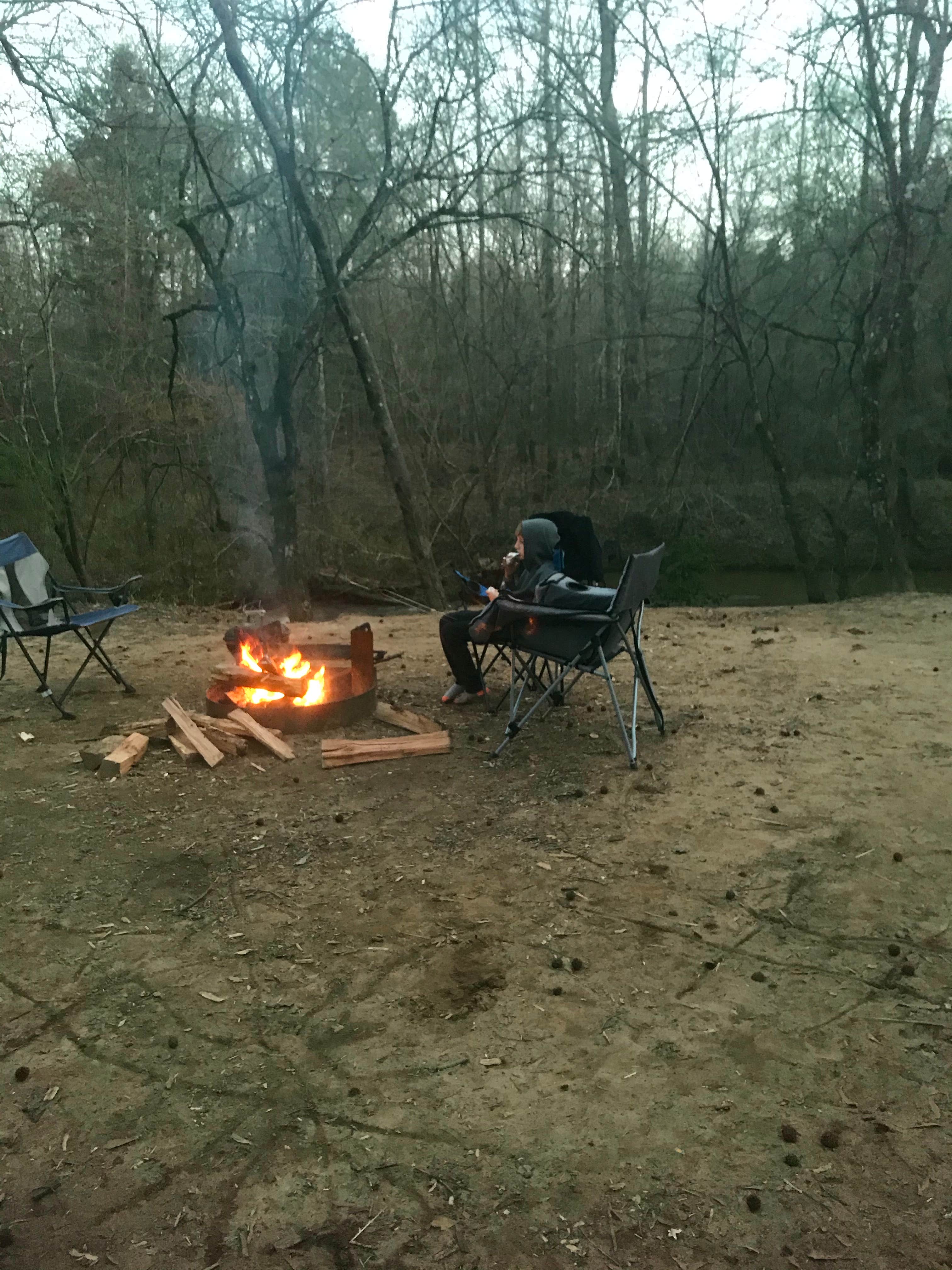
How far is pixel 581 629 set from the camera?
4574mm

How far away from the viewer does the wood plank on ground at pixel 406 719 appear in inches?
196

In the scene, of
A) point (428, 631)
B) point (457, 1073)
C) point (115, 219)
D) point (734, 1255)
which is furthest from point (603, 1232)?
point (115, 219)

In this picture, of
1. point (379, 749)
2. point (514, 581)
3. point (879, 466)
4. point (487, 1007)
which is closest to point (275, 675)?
point (379, 749)

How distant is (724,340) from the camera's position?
1230 centimetres

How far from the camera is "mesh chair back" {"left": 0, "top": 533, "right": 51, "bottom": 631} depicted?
5.89m

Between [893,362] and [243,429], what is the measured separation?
927 centimetres

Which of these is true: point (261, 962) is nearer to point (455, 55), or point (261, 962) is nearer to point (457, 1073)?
point (457, 1073)

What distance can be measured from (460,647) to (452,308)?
1140 cm

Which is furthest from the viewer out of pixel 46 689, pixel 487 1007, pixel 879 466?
pixel 879 466

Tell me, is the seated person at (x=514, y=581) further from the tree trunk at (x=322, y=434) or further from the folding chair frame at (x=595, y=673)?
the tree trunk at (x=322, y=434)

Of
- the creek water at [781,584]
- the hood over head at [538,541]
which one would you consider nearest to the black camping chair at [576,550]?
the hood over head at [538,541]

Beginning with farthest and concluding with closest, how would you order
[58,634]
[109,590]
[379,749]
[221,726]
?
[109,590]
[58,634]
[221,726]
[379,749]

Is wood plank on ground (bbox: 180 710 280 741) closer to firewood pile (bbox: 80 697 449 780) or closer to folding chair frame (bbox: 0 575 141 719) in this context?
firewood pile (bbox: 80 697 449 780)

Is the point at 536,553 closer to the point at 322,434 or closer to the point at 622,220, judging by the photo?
the point at 622,220
